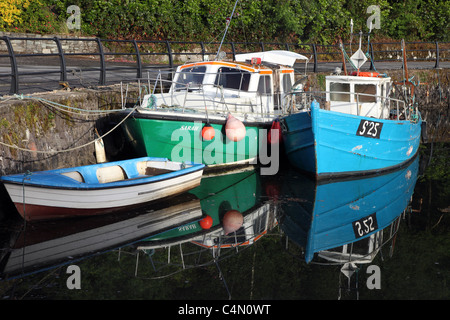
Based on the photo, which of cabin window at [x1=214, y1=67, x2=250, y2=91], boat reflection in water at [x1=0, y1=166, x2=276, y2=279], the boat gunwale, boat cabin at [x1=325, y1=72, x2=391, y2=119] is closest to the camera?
boat reflection in water at [x1=0, y1=166, x2=276, y2=279]

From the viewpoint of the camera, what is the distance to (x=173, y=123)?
466 inches

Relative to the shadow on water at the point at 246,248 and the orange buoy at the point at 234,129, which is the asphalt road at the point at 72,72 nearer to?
the orange buoy at the point at 234,129

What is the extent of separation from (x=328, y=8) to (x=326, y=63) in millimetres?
5216

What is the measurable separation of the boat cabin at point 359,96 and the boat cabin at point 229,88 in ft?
4.38

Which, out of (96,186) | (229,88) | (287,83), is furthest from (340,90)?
(96,186)

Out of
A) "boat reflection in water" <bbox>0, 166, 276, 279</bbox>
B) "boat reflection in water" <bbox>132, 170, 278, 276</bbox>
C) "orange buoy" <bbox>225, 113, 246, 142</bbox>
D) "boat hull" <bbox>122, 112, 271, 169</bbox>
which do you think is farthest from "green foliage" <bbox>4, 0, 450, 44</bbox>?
"boat reflection in water" <bbox>0, 166, 276, 279</bbox>

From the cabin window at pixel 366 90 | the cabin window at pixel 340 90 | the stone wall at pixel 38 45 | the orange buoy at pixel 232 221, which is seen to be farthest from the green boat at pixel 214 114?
the stone wall at pixel 38 45

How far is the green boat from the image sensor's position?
39.2 ft

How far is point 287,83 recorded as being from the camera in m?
14.6

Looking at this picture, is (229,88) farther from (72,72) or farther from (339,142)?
(72,72)

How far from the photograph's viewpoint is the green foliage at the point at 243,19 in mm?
24547

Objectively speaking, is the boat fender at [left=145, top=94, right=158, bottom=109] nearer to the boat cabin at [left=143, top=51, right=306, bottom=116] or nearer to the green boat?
the green boat

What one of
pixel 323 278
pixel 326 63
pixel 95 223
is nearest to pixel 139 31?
pixel 326 63

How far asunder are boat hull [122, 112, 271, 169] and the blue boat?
1.00m
